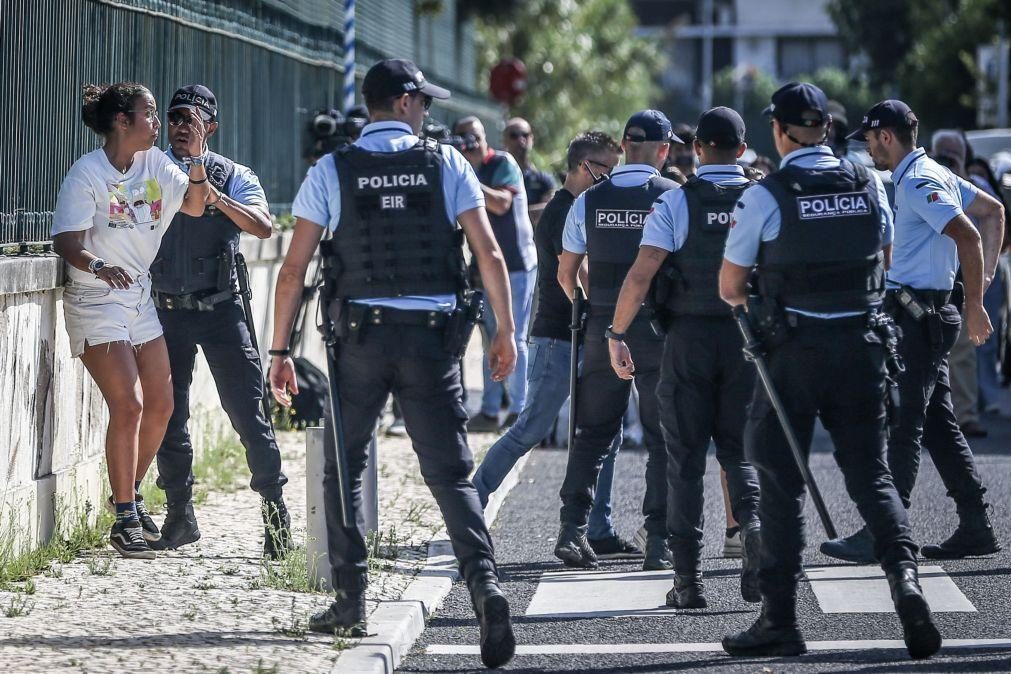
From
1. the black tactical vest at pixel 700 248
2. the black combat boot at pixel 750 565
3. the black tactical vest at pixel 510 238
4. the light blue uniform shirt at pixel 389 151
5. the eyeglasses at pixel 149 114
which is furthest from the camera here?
the black tactical vest at pixel 510 238

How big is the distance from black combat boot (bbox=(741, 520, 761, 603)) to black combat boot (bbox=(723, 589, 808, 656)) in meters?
0.81

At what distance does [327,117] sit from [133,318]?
4.38 metres

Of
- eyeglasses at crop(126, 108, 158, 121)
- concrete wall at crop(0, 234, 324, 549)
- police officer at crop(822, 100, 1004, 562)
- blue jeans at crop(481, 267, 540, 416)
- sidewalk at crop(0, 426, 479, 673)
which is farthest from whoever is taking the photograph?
blue jeans at crop(481, 267, 540, 416)

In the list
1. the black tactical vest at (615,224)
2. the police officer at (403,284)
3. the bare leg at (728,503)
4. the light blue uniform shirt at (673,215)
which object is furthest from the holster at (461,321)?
the bare leg at (728,503)

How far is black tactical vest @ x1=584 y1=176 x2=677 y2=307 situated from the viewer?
285 inches

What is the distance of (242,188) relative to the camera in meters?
7.50

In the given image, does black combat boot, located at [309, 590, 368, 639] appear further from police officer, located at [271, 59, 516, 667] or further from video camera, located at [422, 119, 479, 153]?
video camera, located at [422, 119, 479, 153]

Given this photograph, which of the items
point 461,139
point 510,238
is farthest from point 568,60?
point 461,139

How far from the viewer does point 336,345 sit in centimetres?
585

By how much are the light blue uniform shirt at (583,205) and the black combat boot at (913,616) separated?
7.41ft

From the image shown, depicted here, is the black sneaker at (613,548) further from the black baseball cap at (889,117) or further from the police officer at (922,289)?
the black baseball cap at (889,117)

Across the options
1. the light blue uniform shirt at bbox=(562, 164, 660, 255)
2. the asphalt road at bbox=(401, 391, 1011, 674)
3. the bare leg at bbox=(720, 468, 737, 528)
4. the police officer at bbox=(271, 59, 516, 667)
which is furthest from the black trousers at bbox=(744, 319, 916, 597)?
the light blue uniform shirt at bbox=(562, 164, 660, 255)

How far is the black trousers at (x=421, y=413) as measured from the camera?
5762 millimetres

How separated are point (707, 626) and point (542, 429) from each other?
5.80 ft
